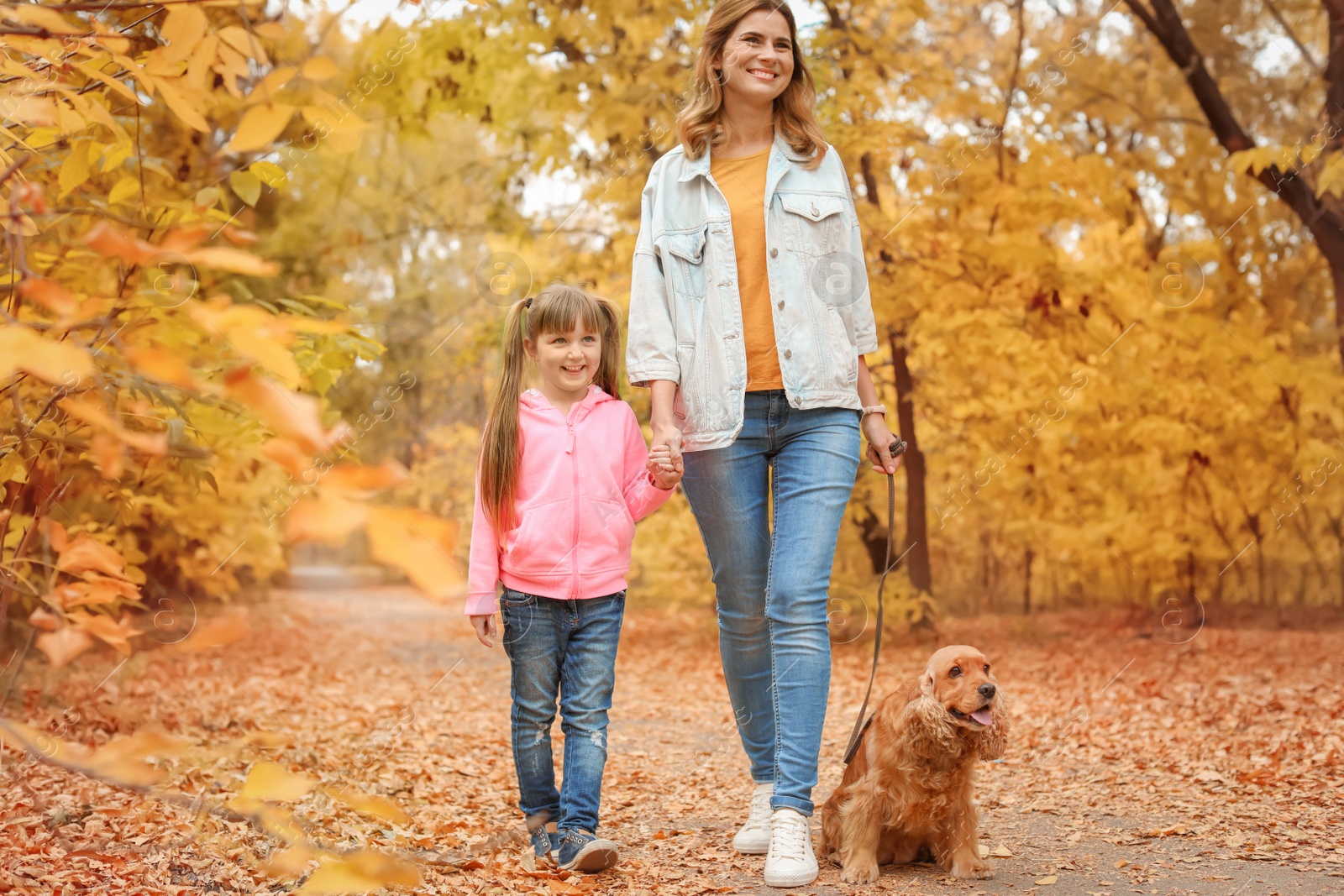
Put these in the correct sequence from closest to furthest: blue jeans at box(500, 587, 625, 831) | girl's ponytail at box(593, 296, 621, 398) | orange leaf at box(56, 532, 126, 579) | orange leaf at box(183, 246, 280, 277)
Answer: orange leaf at box(183, 246, 280, 277) < orange leaf at box(56, 532, 126, 579) < blue jeans at box(500, 587, 625, 831) < girl's ponytail at box(593, 296, 621, 398)

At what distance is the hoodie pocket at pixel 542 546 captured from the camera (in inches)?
118

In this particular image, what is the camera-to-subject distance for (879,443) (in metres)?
3.17

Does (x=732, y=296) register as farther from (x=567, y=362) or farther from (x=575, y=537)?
(x=575, y=537)

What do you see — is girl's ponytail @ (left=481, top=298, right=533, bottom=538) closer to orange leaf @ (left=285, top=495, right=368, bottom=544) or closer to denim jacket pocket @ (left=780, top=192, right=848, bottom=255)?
denim jacket pocket @ (left=780, top=192, right=848, bottom=255)

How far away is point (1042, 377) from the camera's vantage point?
25.3 feet

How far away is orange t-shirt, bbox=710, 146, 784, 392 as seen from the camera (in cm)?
309

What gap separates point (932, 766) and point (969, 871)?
0.30 metres

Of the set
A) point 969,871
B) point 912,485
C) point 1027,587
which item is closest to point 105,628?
point 969,871

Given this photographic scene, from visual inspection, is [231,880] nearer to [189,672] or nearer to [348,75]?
[189,672]

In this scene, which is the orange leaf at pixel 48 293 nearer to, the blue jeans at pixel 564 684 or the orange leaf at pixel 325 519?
the orange leaf at pixel 325 519

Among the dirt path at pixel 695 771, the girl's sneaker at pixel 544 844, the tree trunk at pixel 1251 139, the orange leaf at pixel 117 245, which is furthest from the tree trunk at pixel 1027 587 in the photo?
the orange leaf at pixel 117 245

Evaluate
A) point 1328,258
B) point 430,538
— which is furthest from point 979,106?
point 430,538

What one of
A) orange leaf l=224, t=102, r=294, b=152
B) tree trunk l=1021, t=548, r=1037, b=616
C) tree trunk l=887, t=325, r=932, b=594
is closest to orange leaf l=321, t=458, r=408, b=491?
orange leaf l=224, t=102, r=294, b=152

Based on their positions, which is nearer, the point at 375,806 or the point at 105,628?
the point at 375,806
